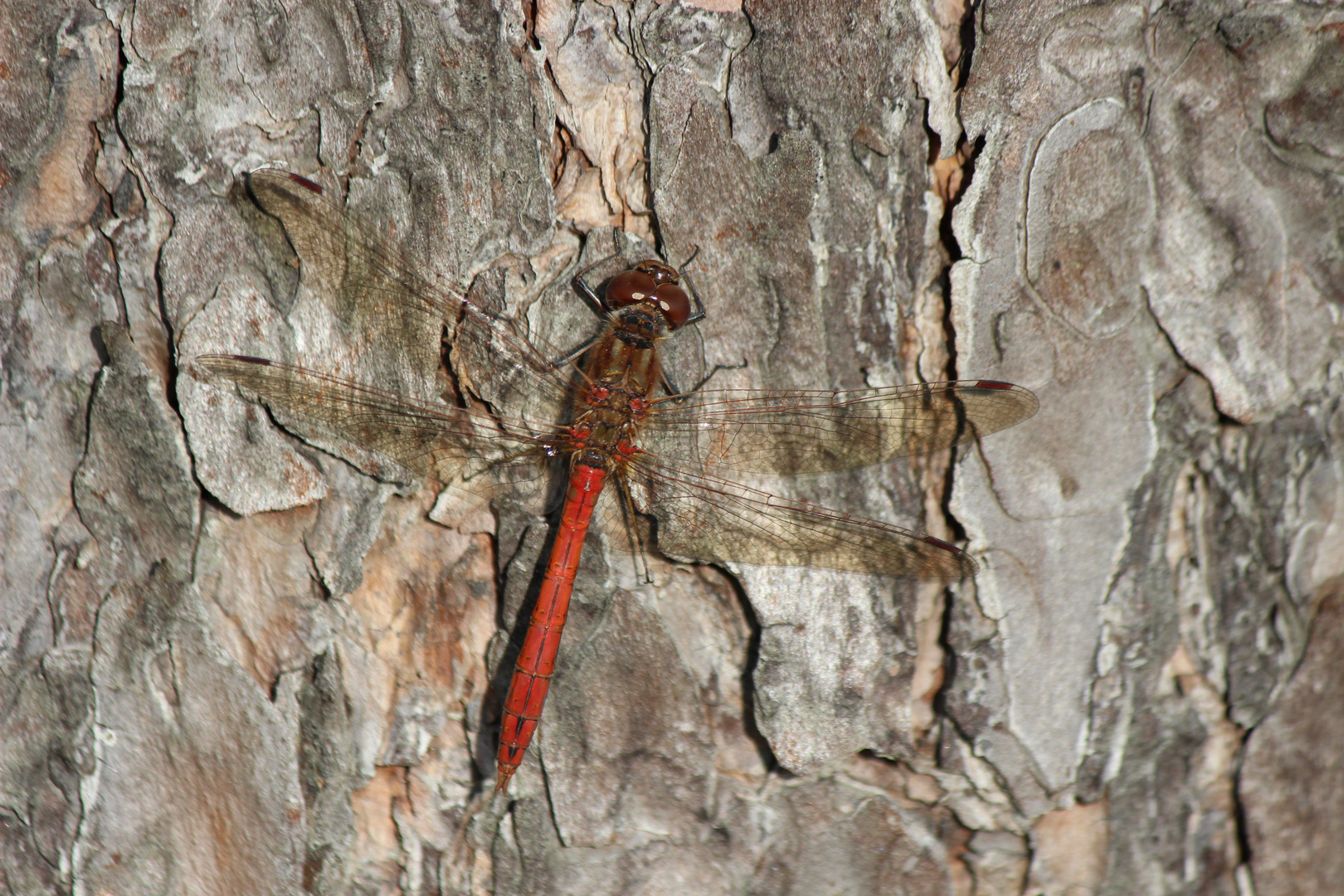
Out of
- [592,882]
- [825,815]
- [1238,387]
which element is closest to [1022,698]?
[825,815]

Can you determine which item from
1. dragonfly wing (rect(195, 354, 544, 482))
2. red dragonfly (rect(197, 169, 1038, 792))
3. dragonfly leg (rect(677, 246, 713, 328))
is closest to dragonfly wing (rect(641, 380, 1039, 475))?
red dragonfly (rect(197, 169, 1038, 792))

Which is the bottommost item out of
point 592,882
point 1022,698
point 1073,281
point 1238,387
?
point 592,882

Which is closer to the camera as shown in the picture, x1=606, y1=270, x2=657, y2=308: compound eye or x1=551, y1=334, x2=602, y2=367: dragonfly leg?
x1=606, y1=270, x2=657, y2=308: compound eye

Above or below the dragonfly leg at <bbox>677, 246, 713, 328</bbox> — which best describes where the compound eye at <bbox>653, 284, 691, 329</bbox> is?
below

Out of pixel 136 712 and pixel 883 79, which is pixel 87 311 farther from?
pixel 883 79

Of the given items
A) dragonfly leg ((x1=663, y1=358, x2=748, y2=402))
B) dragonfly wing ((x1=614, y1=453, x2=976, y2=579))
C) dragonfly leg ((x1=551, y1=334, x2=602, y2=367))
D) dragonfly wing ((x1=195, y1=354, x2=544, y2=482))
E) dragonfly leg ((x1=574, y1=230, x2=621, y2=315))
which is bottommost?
dragonfly wing ((x1=614, y1=453, x2=976, y2=579))

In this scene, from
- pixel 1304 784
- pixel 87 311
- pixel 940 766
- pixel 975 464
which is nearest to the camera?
pixel 87 311

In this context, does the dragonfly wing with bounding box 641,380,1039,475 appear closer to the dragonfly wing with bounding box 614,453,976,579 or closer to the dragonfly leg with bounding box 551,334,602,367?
the dragonfly wing with bounding box 614,453,976,579

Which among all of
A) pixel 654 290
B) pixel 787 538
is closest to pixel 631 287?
pixel 654 290
